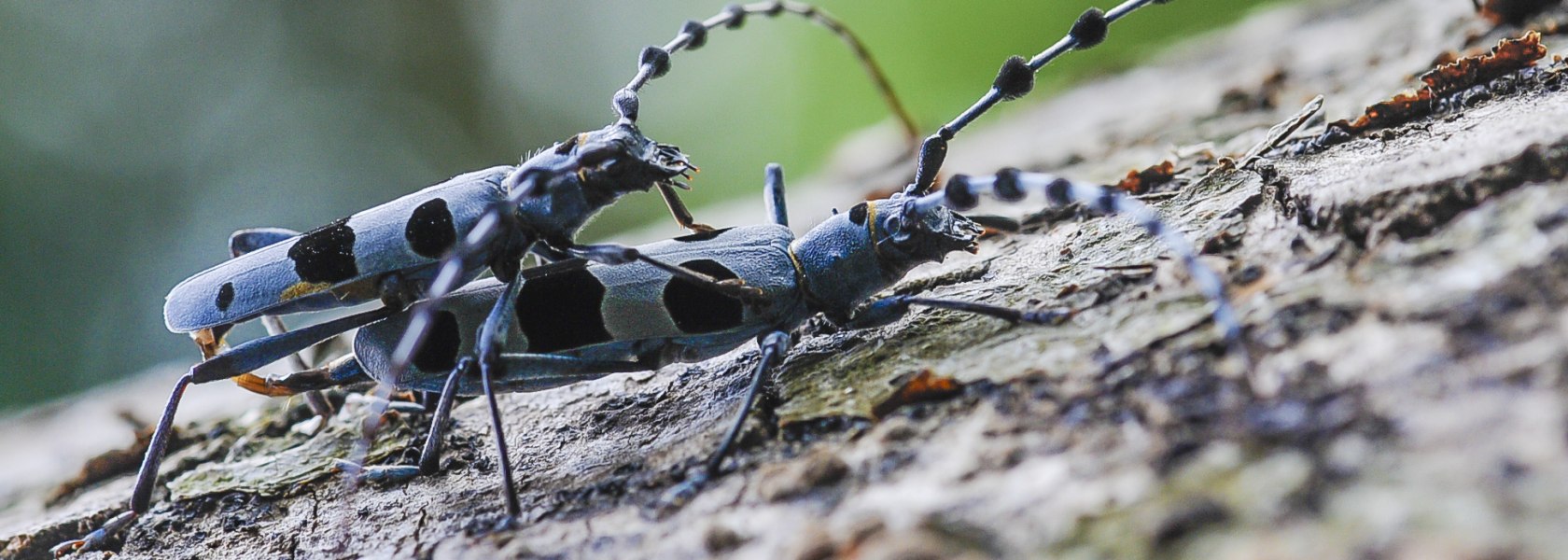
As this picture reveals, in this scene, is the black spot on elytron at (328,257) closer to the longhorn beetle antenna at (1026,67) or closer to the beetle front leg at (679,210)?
the beetle front leg at (679,210)

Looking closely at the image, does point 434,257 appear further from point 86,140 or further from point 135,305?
point 86,140

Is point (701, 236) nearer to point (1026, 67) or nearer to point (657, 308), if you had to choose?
point (657, 308)

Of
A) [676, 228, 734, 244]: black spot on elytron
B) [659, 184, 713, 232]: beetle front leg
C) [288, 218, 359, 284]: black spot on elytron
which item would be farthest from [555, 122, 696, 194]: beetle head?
[288, 218, 359, 284]: black spot on elytron

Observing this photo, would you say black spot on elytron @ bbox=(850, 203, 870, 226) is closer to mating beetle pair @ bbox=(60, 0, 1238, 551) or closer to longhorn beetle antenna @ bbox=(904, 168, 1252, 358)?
mating beetle pair @ bbox=(60, 0, 1238, 551)

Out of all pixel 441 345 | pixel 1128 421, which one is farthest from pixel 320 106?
pixel 1128 421

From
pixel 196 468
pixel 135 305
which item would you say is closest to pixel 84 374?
pixel 135 305

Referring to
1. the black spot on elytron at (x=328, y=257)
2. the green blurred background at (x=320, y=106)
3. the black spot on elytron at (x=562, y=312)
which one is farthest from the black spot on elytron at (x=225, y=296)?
the green blurred background at (x=320, y=106)

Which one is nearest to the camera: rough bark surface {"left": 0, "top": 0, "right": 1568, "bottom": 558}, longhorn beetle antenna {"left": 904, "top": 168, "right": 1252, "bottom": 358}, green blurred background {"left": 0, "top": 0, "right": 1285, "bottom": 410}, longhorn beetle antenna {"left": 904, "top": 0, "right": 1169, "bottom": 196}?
rough bark surface {"left": 0, "top": 0, "right": 1568, "bottom": 558}
